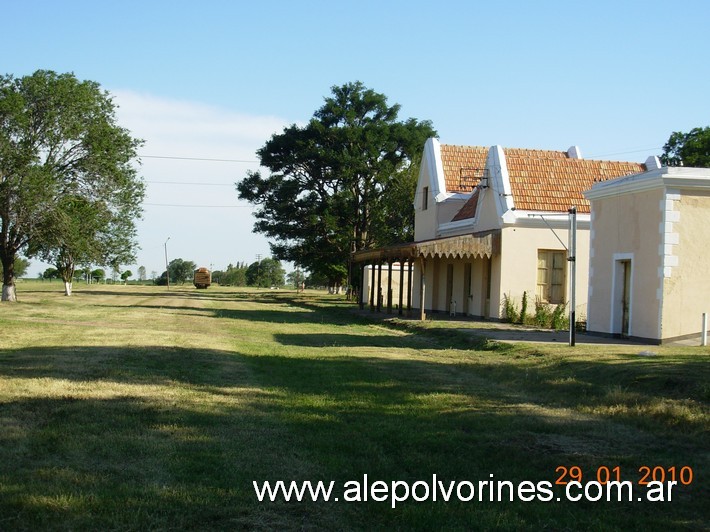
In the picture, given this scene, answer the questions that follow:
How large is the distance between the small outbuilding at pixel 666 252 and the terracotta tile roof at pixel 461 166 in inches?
608

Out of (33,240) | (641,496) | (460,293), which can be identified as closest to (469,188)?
(460,293)

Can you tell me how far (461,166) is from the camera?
3562 cm

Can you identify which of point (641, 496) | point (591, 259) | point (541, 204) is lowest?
point (641, 496)

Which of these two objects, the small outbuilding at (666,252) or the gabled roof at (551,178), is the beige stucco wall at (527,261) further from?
the small outbuilding at (666,252)

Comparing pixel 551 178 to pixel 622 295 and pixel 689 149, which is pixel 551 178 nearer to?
pixel 622 295

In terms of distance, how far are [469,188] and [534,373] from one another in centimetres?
2256

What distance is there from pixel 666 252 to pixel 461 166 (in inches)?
728

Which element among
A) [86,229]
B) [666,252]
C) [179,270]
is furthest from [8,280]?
[179,270]

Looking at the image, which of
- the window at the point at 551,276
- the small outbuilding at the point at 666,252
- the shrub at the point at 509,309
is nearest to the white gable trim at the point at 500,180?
the window at the point at 551,276

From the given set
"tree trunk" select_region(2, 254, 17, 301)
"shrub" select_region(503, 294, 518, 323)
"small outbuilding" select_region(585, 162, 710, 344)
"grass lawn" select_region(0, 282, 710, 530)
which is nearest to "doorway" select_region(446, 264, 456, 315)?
"shrub" select_region(503, 294, 518, 323)

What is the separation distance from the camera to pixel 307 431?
808cm

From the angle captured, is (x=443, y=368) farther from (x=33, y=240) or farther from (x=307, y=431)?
(x=33, y=240)
